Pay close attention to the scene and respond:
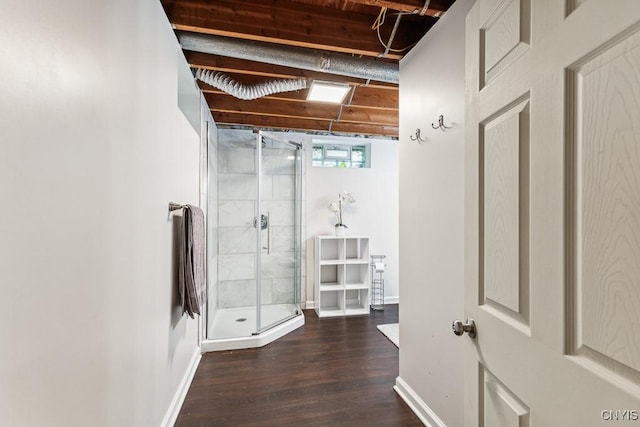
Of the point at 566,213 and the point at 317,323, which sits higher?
the point at 566,213

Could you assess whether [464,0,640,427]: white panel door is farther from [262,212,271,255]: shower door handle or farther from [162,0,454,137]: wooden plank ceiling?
[262,212,271,255]: shower door handle

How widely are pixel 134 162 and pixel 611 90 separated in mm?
1490

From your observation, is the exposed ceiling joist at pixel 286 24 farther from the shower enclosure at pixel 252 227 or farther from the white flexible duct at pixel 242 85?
the shower enclosure at pixel 252 227

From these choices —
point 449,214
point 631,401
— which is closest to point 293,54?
point 449,214

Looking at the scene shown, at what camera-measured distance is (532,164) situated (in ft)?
2.37

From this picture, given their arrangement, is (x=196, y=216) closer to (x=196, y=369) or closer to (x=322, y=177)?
(x=196, y=369)

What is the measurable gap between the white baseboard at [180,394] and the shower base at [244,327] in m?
0.31

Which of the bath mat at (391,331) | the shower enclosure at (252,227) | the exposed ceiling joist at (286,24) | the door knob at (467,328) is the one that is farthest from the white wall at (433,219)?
the shower enclosure at (252,227)

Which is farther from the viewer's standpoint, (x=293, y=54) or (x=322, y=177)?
(x=322, y=177)

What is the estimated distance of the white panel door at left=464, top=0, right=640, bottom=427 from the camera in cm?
52

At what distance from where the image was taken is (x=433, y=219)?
1.74m

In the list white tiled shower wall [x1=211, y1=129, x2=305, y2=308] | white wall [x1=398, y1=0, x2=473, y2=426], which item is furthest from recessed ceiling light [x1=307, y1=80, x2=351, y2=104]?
white tiled shower wall [x1=211, y1=129, x2=305, y2=308]
